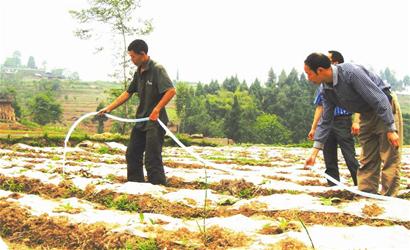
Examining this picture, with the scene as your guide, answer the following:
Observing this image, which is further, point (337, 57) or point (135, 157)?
point (135, 157)

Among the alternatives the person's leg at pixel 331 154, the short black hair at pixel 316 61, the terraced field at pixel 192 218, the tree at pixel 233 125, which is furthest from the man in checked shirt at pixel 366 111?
the tree at pixel 233 125

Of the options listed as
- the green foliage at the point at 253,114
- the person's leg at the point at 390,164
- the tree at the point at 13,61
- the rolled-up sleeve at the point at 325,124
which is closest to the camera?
the person's leg at the point at 390,164

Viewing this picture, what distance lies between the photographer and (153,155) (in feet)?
18.2

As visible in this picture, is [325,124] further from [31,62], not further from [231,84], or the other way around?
[31,62]

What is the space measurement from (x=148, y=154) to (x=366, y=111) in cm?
255

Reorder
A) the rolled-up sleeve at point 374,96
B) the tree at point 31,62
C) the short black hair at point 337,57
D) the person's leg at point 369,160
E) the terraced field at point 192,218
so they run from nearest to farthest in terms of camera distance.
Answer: the terraced field at point 192,218 < the rolled-up sleeve at point 374,96 < the person's leg at point 369,160 < the short black hair at point 337,57 < the tree at point 31,62

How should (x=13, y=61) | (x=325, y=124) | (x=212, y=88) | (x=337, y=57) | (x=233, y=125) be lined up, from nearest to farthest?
(x=325, y=124), (x=337, y=57), (x=233, y=125), (x=212, y=88), (x=13, y=61)

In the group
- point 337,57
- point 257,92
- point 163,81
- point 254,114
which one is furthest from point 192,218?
point 257,92

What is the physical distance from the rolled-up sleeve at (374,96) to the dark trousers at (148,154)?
8.01ft

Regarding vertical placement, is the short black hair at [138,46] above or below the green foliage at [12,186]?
above

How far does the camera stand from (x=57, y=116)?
61.3 meters

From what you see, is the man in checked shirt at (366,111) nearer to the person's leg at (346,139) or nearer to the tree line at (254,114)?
the person's leg at (346,139)

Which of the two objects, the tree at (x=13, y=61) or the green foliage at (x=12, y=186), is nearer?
the green foliage at (x=12, y=186)

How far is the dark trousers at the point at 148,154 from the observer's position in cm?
556
